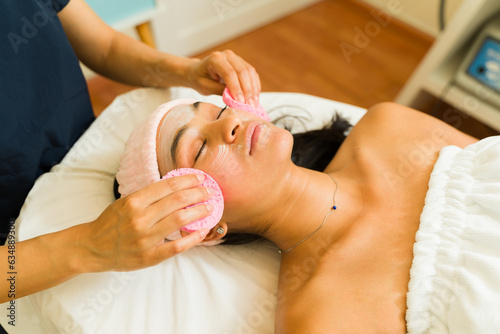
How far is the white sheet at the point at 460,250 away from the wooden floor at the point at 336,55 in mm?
1372

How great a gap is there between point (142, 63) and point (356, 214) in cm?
88

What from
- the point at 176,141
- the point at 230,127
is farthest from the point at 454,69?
the point at 176,141

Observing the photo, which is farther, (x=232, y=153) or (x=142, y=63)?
(x=142, y=63)

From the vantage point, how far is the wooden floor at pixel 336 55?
2373mm

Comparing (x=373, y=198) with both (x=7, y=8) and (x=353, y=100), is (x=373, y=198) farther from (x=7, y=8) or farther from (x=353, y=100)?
(x=353, y=100)

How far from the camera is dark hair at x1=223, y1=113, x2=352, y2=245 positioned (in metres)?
1.26

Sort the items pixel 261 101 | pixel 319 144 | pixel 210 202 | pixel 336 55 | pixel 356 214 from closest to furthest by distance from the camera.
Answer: pixel 210 202 → pixel 356 214 → pixel 319 144 → pixel 261 101 → pixel 336 55

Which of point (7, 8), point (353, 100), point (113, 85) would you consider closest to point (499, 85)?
point (353, 100)

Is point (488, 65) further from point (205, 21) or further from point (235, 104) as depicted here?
point (205, 21)

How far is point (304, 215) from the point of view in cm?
103

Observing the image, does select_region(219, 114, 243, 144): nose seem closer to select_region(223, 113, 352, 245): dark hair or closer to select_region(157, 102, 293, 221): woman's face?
select_region(157, 102, 293, 221): woman's face

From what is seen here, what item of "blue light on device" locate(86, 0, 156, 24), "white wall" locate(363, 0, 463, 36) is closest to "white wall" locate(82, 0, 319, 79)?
"blue light on device" locate(86, 0, 156, 24)

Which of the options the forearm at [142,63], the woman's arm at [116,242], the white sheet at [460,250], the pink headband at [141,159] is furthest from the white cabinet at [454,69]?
the woman's arm at [116,242]

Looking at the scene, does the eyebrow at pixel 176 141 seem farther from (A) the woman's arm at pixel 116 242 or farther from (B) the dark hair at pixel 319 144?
(B) the dark hair at pixel 319 144
